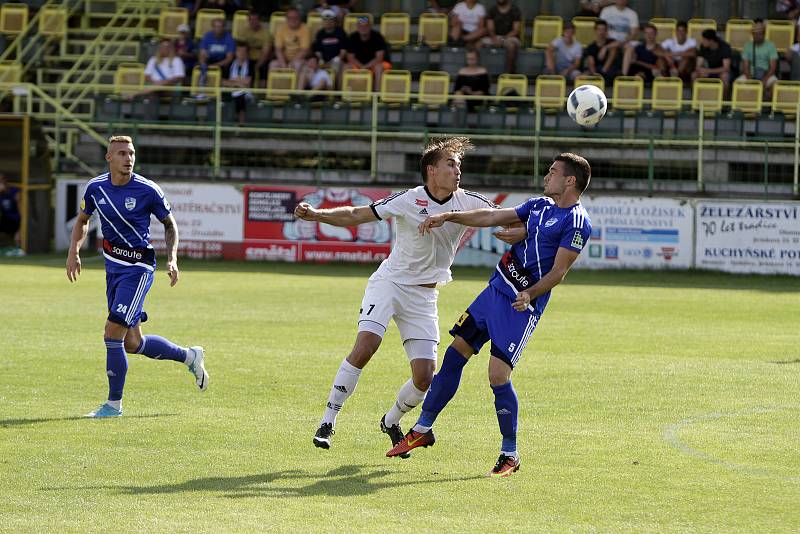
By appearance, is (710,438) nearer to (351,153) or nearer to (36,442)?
(36,442)

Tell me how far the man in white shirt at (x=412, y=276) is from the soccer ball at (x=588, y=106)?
4359 millimetres

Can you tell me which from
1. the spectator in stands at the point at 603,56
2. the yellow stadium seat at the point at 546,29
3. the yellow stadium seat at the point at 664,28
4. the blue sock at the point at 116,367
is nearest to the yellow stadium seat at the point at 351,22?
the yellow stadium seat at the point at 546,29

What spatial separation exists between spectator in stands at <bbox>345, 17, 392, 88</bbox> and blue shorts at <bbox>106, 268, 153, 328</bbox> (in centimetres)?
1809

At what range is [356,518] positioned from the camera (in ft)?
22.3

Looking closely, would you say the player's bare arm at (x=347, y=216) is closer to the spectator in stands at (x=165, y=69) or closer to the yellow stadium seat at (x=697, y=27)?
the spectator in stands at (x=165, y=69)

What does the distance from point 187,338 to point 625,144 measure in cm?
1393

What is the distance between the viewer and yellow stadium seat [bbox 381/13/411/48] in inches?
1178

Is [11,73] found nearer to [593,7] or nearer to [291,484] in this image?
[593,7]

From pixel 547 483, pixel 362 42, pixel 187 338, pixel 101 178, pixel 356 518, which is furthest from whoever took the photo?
pixel 362 42

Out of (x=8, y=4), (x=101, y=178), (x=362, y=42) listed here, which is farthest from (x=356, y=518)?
(x=8, y=4)

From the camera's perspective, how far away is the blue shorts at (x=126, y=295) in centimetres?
1009

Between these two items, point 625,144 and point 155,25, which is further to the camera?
point 155,25

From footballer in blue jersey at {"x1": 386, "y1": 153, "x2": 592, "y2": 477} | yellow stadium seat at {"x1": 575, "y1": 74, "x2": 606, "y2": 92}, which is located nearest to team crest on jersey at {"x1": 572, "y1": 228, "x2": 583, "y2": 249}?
footballer in blue jersey at {"x1": 386, "y1": 153, "x2": 592, "y2": 477}

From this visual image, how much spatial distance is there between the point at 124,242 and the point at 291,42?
1871cm
